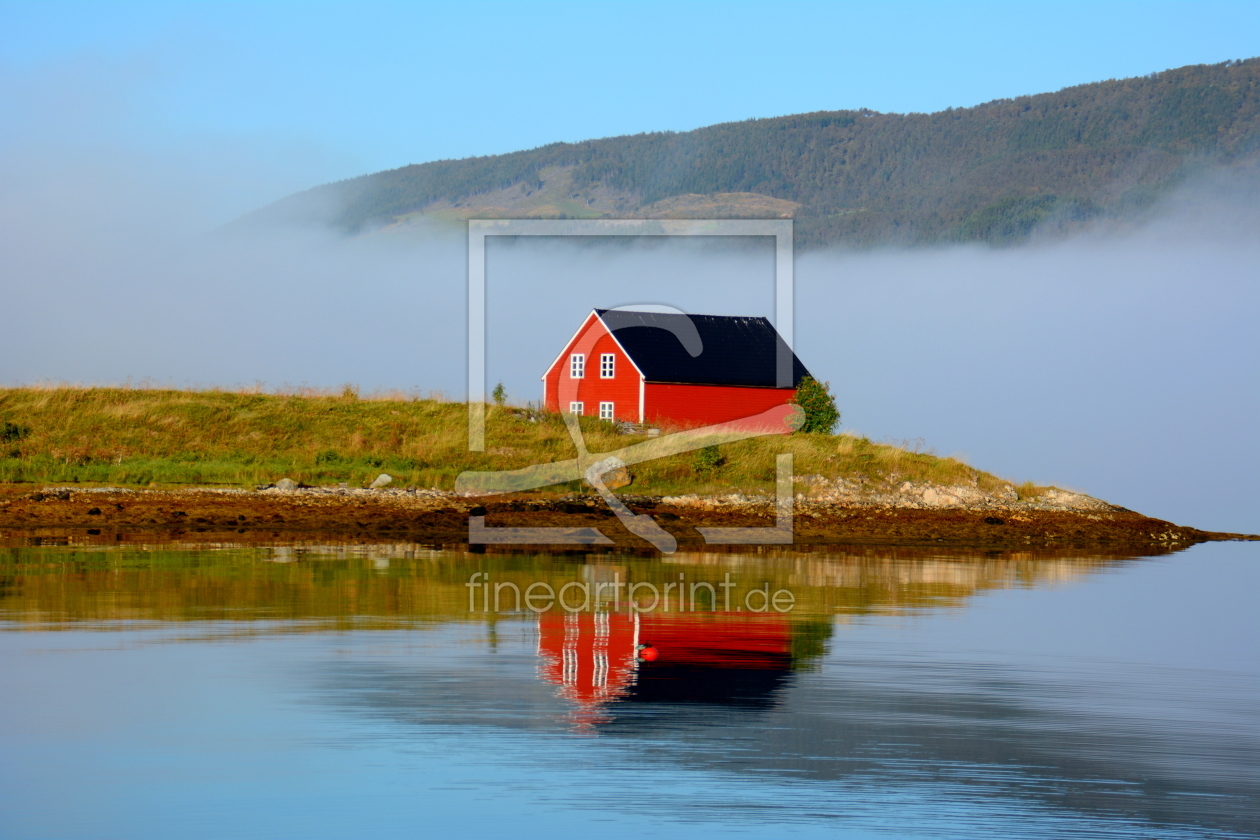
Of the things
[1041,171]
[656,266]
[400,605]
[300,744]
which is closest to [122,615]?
[400,605]

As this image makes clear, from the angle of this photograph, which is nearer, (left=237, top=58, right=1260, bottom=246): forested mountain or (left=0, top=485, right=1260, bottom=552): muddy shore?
(left=0, top=485, right=1260, bottom=552): muddy shore

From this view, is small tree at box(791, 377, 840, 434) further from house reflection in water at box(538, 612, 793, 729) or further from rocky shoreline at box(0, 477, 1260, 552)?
house reflection in water at box(538, 612, 793, 729)

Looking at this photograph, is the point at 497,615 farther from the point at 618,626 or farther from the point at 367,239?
the point at 367,239

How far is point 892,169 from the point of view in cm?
14588

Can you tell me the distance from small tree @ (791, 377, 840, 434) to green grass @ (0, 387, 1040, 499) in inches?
156

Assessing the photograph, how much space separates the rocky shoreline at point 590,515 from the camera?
32000 mm

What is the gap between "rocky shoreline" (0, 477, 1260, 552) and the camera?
3200 cm

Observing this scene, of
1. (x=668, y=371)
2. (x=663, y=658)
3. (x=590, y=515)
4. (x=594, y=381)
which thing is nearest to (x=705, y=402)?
(x=668, y=371)

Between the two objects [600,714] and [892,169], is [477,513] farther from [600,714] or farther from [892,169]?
[892,169]

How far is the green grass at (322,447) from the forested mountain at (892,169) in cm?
9075

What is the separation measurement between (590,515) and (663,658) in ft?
65.5

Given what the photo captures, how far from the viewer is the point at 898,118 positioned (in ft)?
487

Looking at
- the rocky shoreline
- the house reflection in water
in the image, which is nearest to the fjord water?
the house reflection in water

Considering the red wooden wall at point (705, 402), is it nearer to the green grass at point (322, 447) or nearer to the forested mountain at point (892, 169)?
the green grass at point (322, 447)
